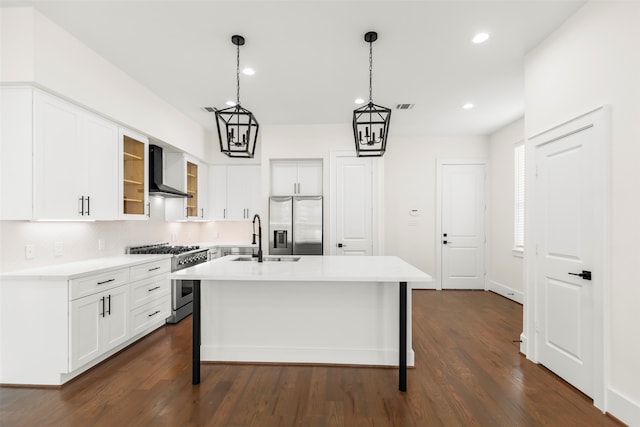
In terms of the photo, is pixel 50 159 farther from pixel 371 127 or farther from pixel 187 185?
pixel 371 127

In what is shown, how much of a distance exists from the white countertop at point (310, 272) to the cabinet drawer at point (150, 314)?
1222 millimetres

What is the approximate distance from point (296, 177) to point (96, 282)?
3.46 metres

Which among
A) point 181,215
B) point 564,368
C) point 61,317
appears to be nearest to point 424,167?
point 564,368

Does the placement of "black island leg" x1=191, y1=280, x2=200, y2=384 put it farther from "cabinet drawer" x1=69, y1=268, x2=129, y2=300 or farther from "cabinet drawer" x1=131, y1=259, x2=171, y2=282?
"cabinet drawer" x1=131, y1=259, x2=171, y2=282

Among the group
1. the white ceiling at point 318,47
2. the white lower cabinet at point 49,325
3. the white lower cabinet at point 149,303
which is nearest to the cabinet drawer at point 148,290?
the white lower cabinet at point 149,303

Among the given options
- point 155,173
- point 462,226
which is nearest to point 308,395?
point 155,173

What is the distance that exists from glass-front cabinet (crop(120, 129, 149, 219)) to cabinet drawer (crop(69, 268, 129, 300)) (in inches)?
35.2

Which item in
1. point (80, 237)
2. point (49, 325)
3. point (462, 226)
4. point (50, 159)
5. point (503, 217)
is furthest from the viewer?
point (462, 226)

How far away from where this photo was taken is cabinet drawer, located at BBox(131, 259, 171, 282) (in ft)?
10.9

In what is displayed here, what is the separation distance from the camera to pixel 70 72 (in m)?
2.77

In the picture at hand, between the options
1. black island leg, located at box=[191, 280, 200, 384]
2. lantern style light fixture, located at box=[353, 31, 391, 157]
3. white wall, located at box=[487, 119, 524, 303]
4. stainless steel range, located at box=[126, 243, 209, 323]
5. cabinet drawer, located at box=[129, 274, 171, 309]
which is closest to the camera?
lantern style light fixture, located at box=[353, 31, 391, 157]

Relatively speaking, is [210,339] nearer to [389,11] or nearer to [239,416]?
[239,416]

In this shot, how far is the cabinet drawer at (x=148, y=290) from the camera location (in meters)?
3.28

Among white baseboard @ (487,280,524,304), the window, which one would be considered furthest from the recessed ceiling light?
white baseboard @ (487,280,524,304)
